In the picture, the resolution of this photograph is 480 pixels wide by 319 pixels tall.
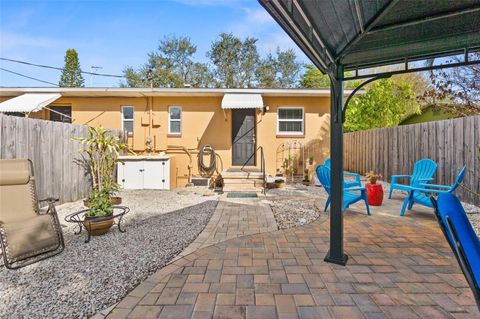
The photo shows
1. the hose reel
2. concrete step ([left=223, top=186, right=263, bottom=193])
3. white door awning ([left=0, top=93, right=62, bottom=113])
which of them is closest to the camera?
concrete step ([left=223, top=186, right=263, bottom=193])

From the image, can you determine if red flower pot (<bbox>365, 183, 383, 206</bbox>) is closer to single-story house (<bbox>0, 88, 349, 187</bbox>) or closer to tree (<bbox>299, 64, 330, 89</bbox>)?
single-story house (<bbox>0, 88, 349, 187</bbox>)

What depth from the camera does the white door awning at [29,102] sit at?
930cm

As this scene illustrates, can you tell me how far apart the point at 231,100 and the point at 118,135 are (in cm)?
436

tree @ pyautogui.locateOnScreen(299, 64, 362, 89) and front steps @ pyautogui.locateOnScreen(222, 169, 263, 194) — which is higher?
tree @ pyautogui.locateOnScreen(299, 64, 362, 89)

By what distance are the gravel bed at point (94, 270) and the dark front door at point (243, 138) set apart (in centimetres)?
542

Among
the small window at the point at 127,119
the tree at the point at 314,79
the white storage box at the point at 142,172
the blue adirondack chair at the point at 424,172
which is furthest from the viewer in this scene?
the tree at the point at 314,79

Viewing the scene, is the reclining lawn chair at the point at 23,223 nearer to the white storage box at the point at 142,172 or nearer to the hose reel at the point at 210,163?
the white storage box at the point at 142,172

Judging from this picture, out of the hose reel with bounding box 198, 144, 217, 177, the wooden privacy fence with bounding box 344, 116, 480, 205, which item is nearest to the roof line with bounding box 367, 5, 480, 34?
the wooden privacy fence with bounding box 344, 116, 480, 205

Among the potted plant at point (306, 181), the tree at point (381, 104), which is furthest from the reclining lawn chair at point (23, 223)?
the tree at point (381, 104)

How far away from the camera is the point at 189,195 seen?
8.22 meters

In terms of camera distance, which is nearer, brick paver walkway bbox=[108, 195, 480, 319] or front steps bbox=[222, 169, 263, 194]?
brick paver walkway bbox=[108, 195, 480, 319]

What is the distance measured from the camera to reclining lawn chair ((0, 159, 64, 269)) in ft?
10.6

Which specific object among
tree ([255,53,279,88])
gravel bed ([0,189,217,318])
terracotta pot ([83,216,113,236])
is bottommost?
gravel bed ([0,189,217,318])

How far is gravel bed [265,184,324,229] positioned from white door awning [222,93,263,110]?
3011 mm
